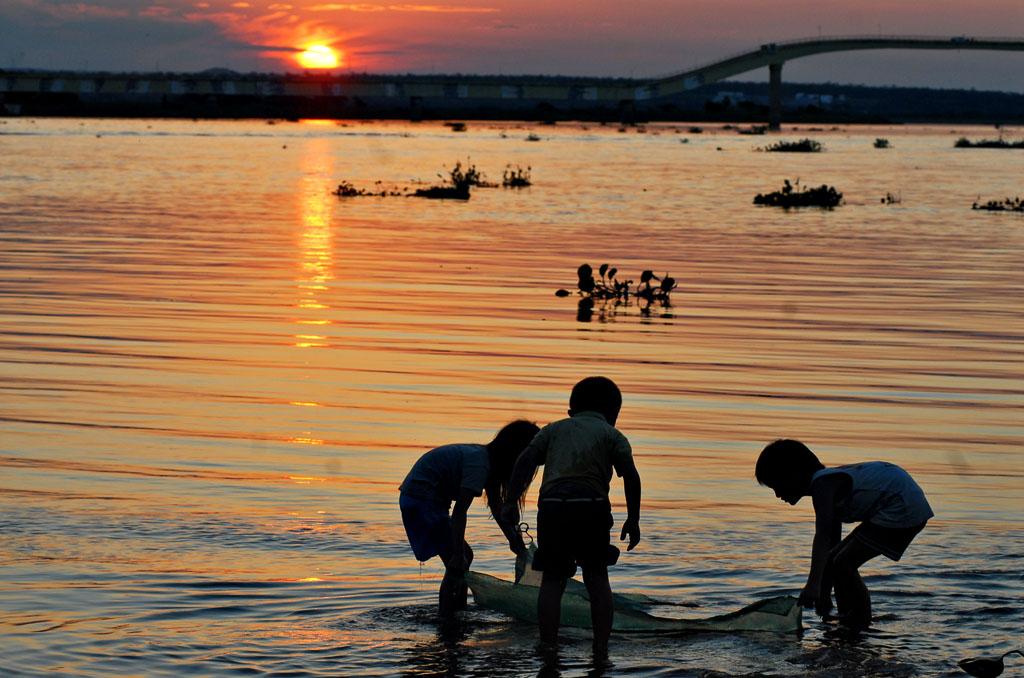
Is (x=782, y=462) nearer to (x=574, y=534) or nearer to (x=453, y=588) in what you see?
(x=574, y=534)

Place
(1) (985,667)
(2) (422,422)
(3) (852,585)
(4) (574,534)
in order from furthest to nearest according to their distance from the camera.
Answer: (2) (422,422), (3) (852,585), (4) (574,534), (1) (985,667)

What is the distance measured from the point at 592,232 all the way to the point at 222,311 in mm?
16001

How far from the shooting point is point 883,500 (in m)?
8.20

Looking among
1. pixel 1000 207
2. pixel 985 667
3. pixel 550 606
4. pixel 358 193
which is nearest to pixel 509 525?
pixel 550 606

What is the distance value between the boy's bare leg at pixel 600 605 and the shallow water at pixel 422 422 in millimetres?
141

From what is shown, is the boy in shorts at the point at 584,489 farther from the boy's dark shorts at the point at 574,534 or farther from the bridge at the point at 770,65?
the bridge at the point at 770,65

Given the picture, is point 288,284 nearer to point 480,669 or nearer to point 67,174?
point 480,669

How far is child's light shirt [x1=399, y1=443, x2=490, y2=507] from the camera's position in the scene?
325 inches

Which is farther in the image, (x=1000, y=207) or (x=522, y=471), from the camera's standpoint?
(x=1000, y=207)

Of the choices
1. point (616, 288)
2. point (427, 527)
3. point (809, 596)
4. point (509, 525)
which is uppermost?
point (616, 288)

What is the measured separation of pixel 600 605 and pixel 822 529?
1.19 meters

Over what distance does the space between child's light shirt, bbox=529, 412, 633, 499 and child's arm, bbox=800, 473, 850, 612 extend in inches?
42.6

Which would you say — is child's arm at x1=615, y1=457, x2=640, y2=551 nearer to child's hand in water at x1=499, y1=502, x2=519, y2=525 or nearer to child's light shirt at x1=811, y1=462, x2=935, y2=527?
child's hand in water at x1=499, y1=502, x2=519, y2=525

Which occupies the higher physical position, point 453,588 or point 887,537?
point 887,537
